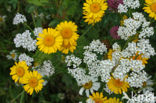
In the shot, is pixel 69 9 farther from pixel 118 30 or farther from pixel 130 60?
pixel 130 60

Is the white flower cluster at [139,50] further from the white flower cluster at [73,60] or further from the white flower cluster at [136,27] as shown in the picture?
the white flower cluster at [73,60]

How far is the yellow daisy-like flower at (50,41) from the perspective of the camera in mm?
2447

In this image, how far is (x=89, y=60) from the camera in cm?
265

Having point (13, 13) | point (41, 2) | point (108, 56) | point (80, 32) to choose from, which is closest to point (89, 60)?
point (108, 56)

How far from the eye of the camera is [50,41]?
250 centimetres

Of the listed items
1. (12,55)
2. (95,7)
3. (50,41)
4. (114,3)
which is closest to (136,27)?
(114,3)

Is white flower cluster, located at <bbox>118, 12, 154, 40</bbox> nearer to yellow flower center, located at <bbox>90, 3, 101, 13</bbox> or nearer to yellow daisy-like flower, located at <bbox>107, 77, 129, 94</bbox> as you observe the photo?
yellow flower center, located at <bbox>90, 3, 101, 13</bbox>

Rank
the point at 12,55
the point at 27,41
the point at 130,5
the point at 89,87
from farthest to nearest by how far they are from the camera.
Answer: the point at 12,55
the point at 89,87
the point at 27,41
the point at 130,5

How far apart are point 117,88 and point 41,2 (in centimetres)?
151

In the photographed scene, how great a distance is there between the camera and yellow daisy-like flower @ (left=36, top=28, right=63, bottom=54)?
2.45 m

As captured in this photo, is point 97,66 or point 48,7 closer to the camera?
point 97,66

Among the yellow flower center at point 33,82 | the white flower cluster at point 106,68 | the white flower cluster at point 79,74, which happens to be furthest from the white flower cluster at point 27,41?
the white flower cluster at point 106,68

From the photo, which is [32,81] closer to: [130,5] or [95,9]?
[95,9]

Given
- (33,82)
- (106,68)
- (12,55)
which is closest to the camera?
(106,68)
